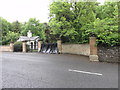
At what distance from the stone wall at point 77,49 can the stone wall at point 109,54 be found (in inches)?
132

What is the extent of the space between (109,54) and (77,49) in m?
5.79

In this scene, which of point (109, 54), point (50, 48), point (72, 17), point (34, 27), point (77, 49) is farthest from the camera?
point (34, 27)

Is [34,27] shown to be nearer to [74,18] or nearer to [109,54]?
[74,18]

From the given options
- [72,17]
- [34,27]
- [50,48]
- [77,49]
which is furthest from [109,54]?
[34,27]

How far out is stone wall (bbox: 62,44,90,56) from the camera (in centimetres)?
1342

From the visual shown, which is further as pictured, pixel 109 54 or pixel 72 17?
pixel 72 17

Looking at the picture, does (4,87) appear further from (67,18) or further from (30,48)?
(30,48)

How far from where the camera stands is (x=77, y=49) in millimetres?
14852

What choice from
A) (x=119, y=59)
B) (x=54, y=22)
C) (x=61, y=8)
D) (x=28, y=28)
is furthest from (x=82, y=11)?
(x=28, y=28)

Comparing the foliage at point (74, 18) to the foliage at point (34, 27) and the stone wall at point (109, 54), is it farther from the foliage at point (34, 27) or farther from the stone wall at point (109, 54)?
the foliage at point (34, 27)

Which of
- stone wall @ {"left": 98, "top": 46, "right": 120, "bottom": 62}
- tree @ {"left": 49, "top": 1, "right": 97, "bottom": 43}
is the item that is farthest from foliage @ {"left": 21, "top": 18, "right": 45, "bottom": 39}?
stone wall @ {"left": 98, "top": 46, "right": 120, "bottom": 62}

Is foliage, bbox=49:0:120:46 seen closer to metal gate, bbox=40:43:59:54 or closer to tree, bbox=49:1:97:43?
tree, bbox=49:1:97:43

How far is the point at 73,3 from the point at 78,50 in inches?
238

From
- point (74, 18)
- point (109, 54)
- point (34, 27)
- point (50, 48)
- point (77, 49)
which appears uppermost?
point (34, 27)
